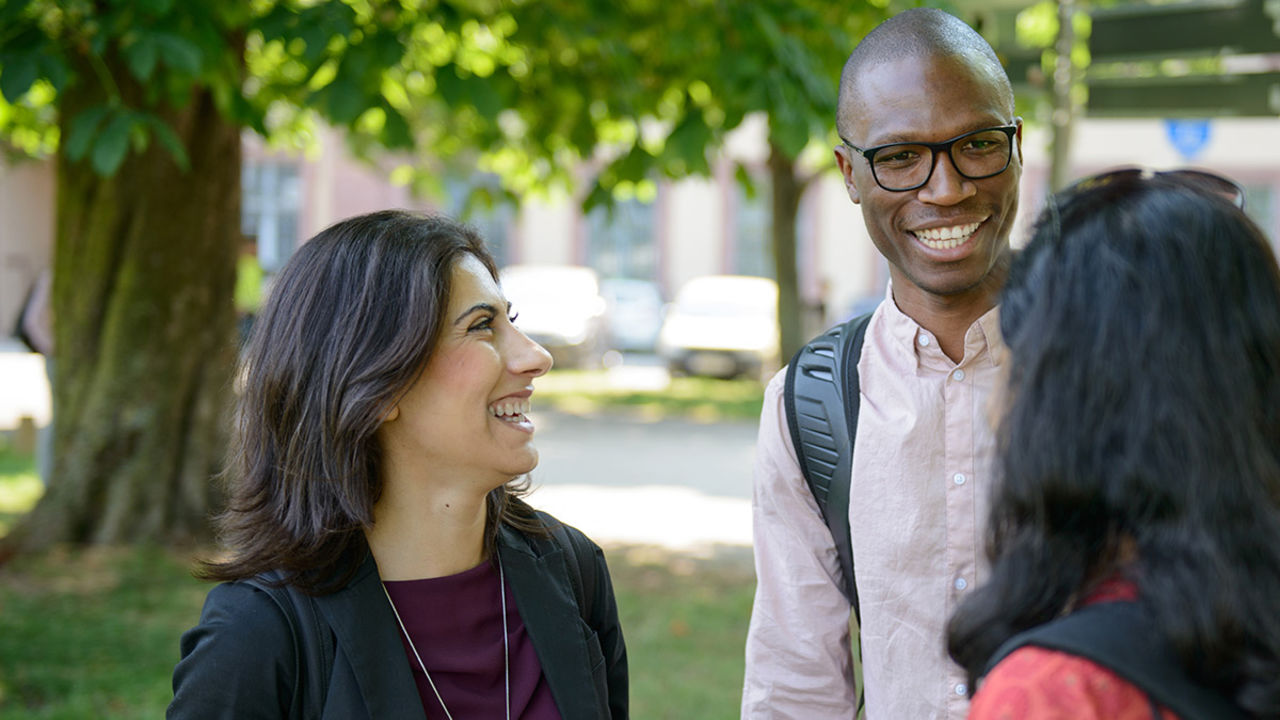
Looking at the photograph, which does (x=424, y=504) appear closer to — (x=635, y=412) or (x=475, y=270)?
(x=475, y=270)

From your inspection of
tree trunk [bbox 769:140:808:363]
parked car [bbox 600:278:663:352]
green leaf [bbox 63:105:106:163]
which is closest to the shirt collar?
green leaf [bbox 63:105:106:163]

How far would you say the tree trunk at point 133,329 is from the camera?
24.4 feet

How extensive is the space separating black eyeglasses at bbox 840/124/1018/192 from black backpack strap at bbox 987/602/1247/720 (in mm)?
1150

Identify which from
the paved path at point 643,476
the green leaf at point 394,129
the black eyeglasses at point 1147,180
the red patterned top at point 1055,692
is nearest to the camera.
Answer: the red patterned top at point 1055,692

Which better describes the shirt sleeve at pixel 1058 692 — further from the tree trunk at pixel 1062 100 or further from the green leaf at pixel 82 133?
the tree trunk at pixel 1062 100

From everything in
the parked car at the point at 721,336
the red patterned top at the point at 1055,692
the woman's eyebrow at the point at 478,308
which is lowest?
the parked car at the point at 721,336

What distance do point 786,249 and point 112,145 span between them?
7824 millimetres

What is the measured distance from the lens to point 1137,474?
4.19ft

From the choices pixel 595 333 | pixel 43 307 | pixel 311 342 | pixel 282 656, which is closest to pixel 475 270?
pixel 311 342

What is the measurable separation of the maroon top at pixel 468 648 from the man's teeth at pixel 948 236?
99cm

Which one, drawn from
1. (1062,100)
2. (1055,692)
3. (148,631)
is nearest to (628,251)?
(148,631)

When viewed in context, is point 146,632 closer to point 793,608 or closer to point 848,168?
point 793,608

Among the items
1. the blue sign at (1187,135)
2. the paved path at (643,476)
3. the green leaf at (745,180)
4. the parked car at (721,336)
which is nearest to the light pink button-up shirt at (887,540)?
the green leaf at (745,180)

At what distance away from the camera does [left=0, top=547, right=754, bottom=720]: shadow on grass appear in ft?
17.9
